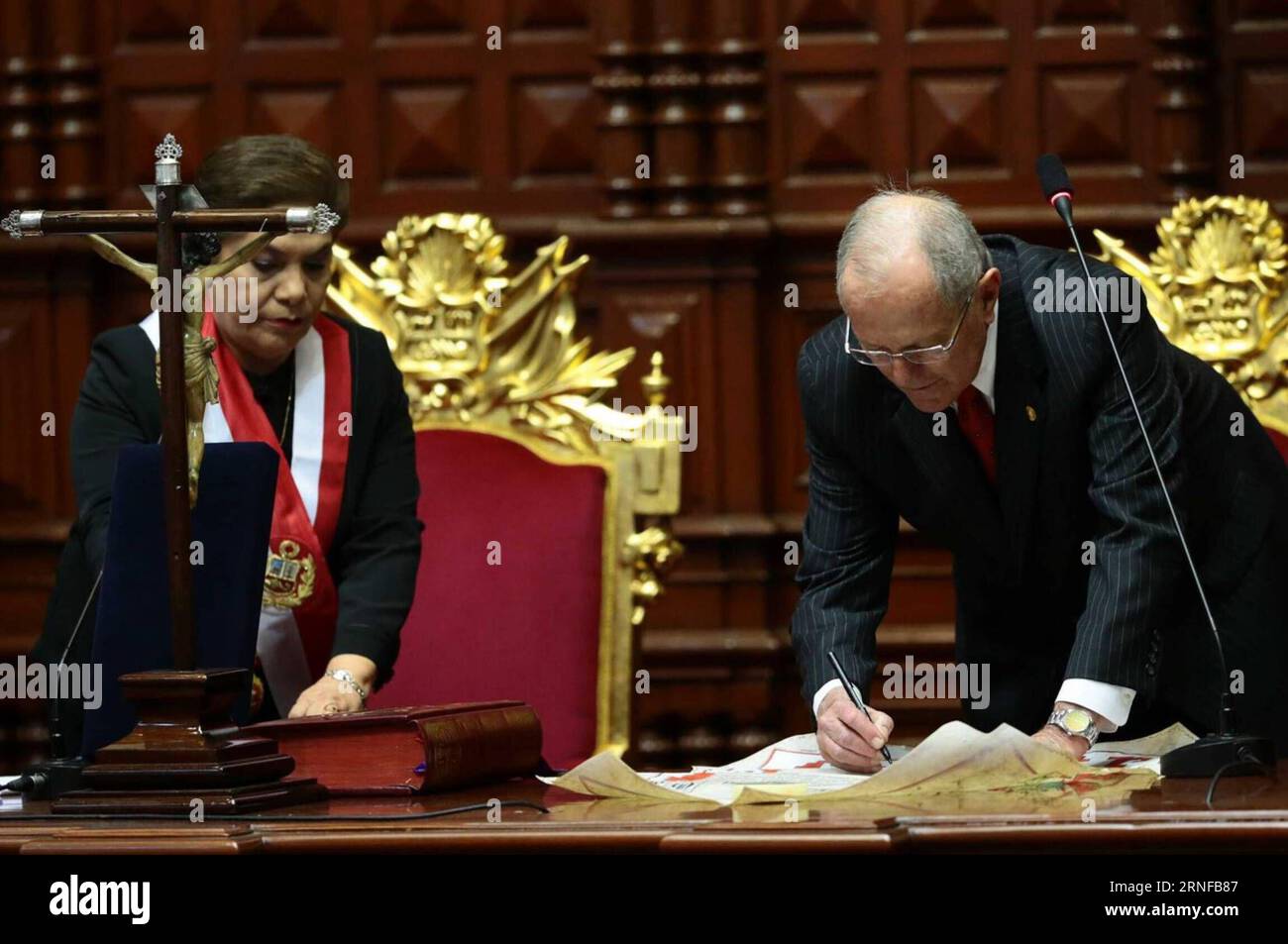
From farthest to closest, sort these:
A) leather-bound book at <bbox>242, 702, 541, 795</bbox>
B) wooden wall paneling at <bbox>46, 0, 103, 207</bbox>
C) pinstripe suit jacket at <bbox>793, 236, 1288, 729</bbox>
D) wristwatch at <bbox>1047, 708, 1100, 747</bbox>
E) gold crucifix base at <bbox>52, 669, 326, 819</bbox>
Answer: wooden wall paneling at <bbox>46, 0, 103, 207</bbox>
pinstripe suit jacket at <bbox>793, 236, 1288, 729</bbox>
wristwatch at <bbox>1047, 708, 1100, 747</bbox>
leather-bound book at <bbox>242, 702, 541, 795</bbox>
gold crucifix base at <bbox>52, 669, 326, 819</bbox>

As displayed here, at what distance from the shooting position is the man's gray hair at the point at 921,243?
2.26 m

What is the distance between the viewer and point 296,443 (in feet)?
9.41

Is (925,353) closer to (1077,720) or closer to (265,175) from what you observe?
(1077,720)

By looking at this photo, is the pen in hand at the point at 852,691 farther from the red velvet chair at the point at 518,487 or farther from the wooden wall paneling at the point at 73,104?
the wooden wall paneling at the point at 73,104

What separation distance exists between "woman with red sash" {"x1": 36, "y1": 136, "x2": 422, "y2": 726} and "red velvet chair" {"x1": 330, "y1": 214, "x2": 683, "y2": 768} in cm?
24

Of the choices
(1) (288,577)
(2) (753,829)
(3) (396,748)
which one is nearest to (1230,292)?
(1) (288,577)

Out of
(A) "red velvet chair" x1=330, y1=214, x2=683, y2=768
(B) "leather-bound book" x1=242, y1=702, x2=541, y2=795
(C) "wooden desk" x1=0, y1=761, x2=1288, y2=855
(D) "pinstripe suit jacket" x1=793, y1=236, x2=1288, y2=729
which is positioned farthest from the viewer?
(A) "red velvet chair" x1=330, y1=214, x2=683, y2=768

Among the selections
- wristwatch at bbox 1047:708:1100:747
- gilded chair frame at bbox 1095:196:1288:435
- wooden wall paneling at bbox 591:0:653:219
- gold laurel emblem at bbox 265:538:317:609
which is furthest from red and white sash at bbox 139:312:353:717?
wooden wall paneling at bbox 591:0:653:219

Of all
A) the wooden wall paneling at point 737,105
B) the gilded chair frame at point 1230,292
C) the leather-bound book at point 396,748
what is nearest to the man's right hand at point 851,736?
the leather-bound book at point 396,748

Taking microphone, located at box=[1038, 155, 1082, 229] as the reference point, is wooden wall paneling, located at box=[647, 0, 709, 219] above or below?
above

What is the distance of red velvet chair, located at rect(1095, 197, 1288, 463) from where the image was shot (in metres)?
3.10

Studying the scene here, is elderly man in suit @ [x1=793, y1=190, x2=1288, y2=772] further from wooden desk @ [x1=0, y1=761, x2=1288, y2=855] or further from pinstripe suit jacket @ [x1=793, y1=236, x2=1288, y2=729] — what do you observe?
wooden desk @ [x1=0, y1=761, x2=1288, y2=855]
